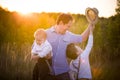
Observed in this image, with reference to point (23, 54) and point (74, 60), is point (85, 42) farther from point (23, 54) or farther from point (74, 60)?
point (23, 54)

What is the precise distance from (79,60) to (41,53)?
0.75 metres

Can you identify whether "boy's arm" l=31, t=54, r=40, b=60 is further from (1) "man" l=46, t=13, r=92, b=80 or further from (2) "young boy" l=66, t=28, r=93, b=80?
(2) "young boy" l=66, t=28, r=93, b=80

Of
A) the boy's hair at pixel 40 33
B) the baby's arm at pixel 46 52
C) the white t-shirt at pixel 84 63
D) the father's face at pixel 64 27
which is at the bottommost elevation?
the white t-shirt at pixel 84 63

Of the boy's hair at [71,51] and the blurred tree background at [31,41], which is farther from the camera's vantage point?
the blurred tree background at [31,41]

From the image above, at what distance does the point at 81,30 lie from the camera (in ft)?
28.0

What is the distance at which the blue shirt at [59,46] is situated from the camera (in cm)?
809

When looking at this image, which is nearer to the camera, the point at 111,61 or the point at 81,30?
the point at 81,30

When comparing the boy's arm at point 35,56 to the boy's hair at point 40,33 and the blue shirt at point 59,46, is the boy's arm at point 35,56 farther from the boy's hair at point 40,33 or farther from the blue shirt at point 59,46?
the boy's hair at point 40,33

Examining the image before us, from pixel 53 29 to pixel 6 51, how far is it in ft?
4.79

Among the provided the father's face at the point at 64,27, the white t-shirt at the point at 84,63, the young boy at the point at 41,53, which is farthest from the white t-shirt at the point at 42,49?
the white t-shirt at the point at 84,63

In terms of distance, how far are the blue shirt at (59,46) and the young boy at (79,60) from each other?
10 cm

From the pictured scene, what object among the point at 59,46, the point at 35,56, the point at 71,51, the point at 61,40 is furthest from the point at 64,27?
the point at 35,56

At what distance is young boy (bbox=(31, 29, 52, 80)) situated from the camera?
7.91 metres

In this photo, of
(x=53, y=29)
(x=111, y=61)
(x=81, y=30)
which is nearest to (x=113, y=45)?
(x=111, y=61)
